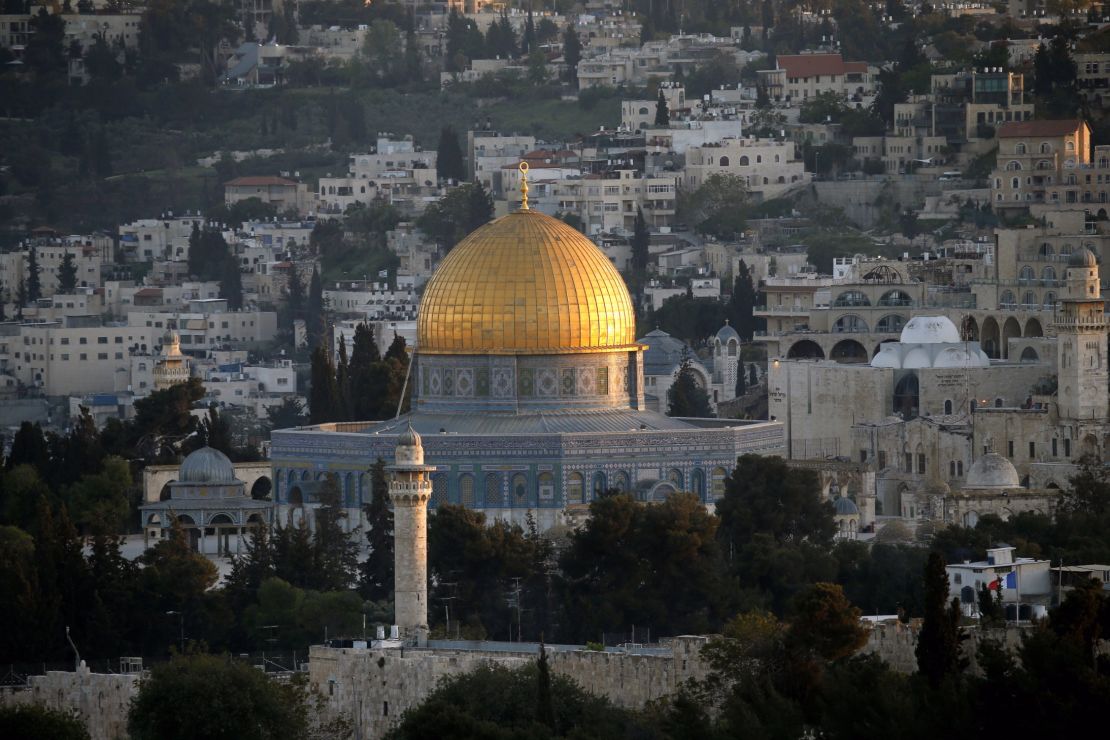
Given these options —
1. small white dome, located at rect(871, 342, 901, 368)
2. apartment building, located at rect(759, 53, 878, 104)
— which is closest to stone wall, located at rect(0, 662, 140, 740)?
small white dome, located at rect(871, 342, 901, 368)

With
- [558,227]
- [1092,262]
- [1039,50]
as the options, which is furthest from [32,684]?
[1039,50]

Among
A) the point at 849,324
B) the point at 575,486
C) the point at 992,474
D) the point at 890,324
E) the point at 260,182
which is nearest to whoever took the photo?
the point at 575,486

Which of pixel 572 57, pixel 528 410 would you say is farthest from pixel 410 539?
pixel 572 57

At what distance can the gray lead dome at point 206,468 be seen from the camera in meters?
79.4

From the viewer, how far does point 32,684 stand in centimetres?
6347

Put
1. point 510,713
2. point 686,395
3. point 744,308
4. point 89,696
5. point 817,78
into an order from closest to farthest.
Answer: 1. point 510,713
2. point 89,696
3. point 686,395
4. point 744,308
5. point 817,78

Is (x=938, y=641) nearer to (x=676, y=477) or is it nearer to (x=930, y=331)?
(x=676, y=477)

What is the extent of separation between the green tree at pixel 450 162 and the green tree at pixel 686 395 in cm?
4018

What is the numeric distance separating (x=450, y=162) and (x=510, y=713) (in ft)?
285

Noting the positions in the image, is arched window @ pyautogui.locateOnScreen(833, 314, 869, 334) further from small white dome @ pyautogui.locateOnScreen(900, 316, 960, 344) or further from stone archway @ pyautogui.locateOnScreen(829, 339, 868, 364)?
small white dome @ pyautogui.locateOnScreen(900, 316, 960, 344)

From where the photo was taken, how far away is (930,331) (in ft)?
293

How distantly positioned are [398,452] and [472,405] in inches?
518

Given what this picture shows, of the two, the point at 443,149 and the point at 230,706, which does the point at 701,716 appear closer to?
A: the point at 230,706

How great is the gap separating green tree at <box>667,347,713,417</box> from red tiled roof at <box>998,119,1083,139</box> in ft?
52.3
